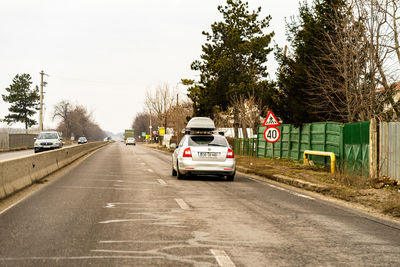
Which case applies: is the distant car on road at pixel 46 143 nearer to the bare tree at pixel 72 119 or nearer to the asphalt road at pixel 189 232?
the asphalt road at pixel 189 232

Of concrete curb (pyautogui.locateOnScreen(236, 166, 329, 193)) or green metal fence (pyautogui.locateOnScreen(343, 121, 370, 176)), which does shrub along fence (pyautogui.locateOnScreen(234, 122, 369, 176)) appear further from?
concrete curb (pyautogui.locateOnScreen(236, 166, 329, 193))

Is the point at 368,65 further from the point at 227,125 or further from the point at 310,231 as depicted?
the point at 227,125

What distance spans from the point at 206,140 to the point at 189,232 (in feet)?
29.9

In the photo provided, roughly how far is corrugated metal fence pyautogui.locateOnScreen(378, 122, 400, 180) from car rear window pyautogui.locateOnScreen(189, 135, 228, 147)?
4.83 meters

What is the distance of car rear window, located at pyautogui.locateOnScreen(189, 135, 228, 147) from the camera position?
15.7 m

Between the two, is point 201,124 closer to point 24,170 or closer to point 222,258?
point 24,170

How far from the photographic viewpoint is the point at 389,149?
13.8m

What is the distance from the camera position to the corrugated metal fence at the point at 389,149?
1331cm

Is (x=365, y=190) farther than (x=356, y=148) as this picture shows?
No

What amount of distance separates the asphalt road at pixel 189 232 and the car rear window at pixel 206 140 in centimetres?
426

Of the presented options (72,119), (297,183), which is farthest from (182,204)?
(72,119)

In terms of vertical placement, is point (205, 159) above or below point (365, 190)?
above

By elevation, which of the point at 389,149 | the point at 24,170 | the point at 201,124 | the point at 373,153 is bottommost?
the point at 24,170

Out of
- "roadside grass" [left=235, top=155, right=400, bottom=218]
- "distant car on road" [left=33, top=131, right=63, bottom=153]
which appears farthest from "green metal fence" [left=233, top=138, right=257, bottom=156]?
"roadside grass" [left=235, top=155, right=400, bottom=218]
